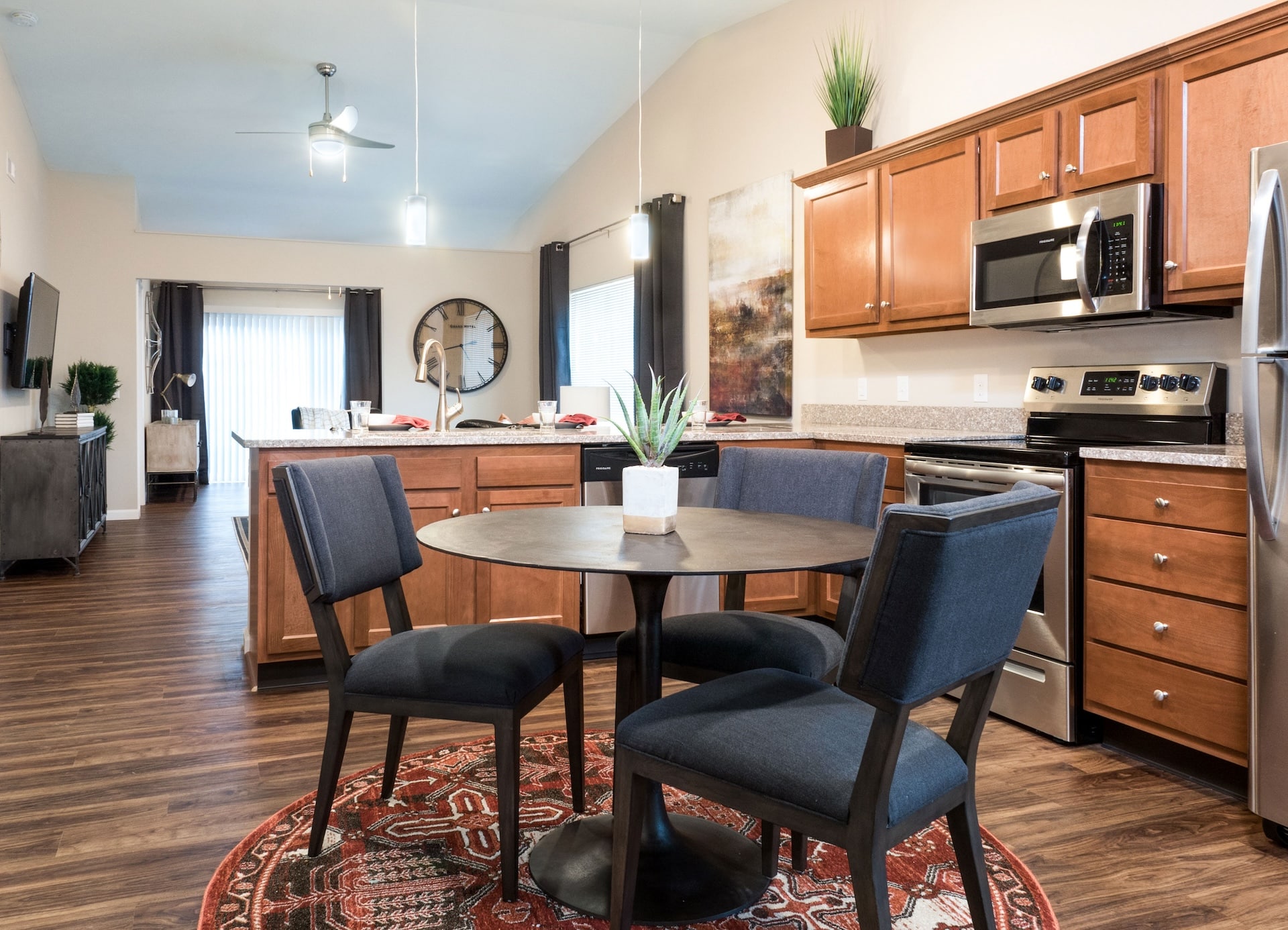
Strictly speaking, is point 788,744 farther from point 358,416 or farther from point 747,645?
point 358,416

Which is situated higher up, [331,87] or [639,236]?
[331,87]

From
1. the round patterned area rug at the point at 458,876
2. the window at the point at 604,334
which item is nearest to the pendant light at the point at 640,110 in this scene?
the window at the point at 604,334

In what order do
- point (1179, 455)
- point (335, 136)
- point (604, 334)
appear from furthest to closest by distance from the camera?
point (604, 334) < point (335, 136) < point (1179, 455)

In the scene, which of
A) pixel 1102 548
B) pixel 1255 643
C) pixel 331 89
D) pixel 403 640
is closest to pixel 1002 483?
pixel 1102 548

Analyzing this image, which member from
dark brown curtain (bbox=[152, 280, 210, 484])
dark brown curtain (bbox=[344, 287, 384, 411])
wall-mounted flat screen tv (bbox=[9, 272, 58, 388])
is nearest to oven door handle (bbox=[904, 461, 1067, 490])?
wall-mounted flat screen tv (bbox=[9, 272, 58, 388])

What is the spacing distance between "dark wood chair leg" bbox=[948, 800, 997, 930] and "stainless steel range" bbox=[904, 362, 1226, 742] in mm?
1309

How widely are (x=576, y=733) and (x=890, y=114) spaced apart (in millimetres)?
3318

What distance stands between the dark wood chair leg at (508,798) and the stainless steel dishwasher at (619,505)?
66.4 inches

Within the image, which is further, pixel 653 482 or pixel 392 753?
pixel 392 753

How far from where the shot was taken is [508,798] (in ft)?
5.92

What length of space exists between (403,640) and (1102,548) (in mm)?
1926

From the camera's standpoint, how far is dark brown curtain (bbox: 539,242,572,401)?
27.3ft

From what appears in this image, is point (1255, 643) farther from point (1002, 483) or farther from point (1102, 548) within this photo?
point (1002, 483)

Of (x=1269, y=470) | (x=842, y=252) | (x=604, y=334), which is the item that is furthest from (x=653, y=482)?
(x=604, y=334)
